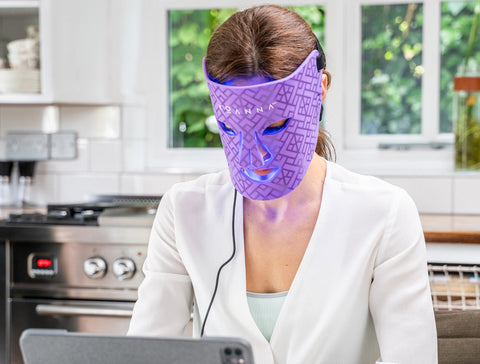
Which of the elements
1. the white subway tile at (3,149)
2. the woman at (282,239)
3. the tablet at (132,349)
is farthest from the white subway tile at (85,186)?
the tablet at (132,349)

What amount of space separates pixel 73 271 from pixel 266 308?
1.17m

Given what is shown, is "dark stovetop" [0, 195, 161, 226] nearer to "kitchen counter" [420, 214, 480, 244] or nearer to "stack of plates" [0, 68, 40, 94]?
"stack of plates" [0, 68, 40, 94]

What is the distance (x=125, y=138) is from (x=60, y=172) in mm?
308

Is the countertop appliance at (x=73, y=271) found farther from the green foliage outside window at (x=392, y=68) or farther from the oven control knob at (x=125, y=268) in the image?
the green foliage outside window at (x=392, y=68)

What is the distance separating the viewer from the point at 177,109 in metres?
3.03

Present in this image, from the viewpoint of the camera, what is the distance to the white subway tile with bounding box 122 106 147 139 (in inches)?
111

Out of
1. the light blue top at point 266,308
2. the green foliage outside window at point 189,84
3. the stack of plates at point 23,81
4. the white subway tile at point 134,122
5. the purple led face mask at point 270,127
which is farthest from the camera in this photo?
the green foliage outside window at point 189,84

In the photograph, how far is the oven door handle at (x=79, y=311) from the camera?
2164 millimetres

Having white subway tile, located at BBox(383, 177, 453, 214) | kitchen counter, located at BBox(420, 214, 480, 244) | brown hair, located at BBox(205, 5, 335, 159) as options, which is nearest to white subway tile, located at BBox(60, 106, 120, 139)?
white subway tile, located at BBox(383, 177, 453, 214)

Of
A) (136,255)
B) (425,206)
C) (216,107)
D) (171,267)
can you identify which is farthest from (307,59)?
(425,206)

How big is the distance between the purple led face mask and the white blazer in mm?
150

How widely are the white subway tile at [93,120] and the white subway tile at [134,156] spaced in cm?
8

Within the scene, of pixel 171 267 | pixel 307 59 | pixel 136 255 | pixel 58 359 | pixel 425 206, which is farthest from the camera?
pixel 425 206

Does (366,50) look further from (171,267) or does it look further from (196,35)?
(171,267)
